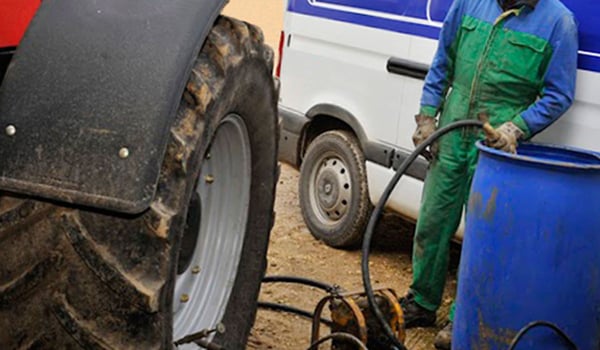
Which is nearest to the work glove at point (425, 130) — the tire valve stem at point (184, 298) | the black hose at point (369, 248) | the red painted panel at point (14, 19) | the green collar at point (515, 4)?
the black hose at point (369, 248)

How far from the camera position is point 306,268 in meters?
5.70

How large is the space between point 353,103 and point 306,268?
1.08 metres

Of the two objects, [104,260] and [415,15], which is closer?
[104,260]

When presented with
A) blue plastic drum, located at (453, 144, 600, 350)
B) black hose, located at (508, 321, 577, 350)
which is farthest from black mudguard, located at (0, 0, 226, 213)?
black hose, located at (508, 321, 577, 350)

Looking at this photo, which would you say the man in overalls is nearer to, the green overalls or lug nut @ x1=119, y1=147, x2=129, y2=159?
the green overalls

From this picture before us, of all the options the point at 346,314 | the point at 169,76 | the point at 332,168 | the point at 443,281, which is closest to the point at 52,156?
the point at 169,76

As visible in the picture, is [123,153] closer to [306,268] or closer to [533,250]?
[533,250]

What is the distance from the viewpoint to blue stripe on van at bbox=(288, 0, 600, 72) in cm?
414

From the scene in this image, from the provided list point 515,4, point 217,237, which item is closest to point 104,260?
point 217,237

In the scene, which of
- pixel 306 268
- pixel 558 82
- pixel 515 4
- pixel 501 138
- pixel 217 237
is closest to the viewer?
pixel 217 237

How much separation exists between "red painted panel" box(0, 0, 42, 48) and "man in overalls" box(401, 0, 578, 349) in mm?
2209

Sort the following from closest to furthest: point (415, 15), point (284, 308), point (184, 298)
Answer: point (184, 298), point (284, 308), point (415, 15)

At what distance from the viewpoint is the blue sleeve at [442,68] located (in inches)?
178

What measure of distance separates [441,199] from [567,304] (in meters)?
1.11
